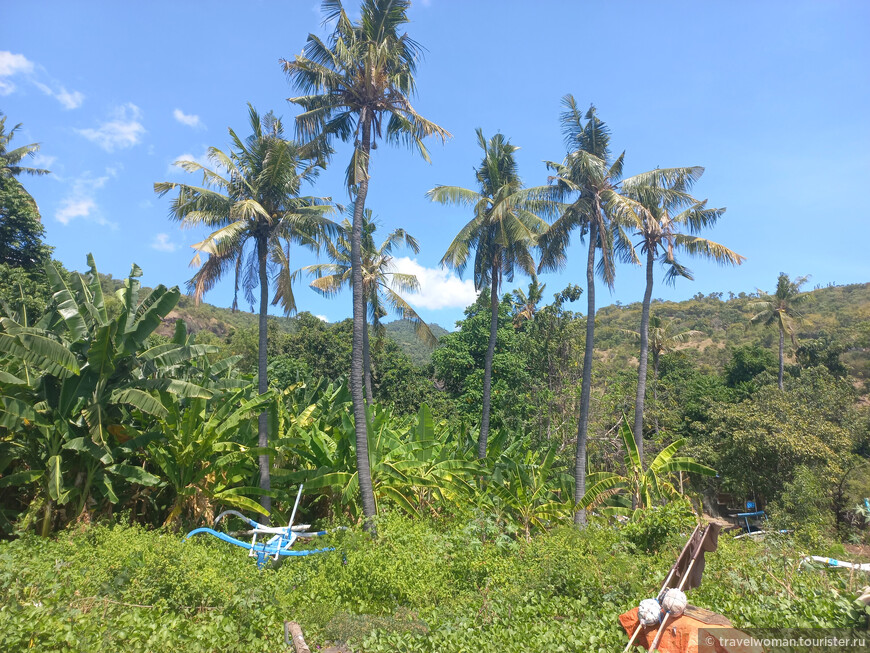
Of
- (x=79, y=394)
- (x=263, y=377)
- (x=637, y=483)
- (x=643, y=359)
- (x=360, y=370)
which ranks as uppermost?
(x=643, y=359)

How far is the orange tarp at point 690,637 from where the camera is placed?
14.5 ft

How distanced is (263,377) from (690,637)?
962 cm

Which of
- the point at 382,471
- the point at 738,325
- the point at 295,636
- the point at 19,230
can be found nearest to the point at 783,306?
the point at 738,325

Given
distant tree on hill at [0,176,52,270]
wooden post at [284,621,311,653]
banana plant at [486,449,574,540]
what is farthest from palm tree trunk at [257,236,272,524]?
distant tree on hill at [0,176,52,270]

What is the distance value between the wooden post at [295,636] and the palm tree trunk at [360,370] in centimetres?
305

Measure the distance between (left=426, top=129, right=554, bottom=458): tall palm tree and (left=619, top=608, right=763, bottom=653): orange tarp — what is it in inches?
416

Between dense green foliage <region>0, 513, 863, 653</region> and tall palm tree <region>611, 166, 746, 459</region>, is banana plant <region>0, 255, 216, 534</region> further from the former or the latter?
tall palm tree <region>611, 166, 746, 459</region>

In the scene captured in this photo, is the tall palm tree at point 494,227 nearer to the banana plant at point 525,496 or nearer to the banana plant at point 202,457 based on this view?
the banana plant at point 525,496

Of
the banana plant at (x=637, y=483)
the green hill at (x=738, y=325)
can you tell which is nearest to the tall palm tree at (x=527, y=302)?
the green hill at (x=738, y=325)

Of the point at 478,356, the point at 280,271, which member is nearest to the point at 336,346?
the point at 478,356

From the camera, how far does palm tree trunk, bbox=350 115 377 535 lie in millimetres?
9914

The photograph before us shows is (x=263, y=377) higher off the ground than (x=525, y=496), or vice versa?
(x=263, y=377)

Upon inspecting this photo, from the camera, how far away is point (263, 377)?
11.7 metres

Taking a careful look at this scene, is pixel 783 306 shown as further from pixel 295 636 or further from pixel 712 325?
pixel 295 636
